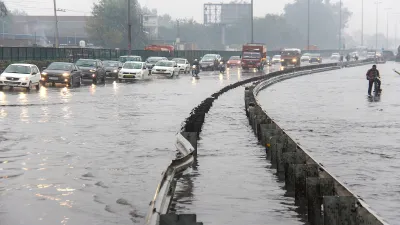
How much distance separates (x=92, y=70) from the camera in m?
53.7

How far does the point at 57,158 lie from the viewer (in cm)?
1633

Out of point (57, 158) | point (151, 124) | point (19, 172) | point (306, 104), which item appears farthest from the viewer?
point (306, 104)

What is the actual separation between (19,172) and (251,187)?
3.98 metres

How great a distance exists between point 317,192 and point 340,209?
1641 millimetres

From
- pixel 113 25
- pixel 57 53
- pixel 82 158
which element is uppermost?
pixel 113 25

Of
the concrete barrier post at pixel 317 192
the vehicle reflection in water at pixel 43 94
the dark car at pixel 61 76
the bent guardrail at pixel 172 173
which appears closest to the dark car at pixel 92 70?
the dark car at pixel 61 76

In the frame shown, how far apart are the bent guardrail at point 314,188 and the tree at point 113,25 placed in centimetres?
12634

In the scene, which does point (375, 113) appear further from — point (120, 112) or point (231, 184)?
point (231, 184)

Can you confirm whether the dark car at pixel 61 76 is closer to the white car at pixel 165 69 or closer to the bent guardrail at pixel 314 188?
the white car at pixel 165 69

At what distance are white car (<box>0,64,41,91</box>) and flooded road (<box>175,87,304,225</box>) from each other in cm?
2193

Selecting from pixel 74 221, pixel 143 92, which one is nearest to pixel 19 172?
pixel 74 221

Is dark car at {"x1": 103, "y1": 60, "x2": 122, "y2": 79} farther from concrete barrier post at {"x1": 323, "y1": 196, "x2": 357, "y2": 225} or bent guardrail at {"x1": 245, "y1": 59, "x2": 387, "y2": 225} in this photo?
concrete barrier post at {"x1": 323, "y1": 196, "x2": 357, "y2": 225}

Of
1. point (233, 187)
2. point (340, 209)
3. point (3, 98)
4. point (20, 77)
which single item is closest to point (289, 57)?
point (20, 77)

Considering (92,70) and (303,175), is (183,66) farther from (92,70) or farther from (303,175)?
(303,175)
